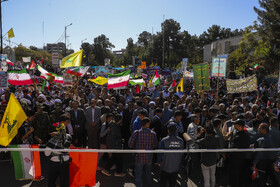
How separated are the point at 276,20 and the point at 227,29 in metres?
55.9

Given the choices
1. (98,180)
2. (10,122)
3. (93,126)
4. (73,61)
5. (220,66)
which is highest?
(73,61)

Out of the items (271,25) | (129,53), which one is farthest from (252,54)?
(129,53)

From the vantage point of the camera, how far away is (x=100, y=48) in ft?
269

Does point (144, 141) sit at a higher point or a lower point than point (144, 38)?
lower

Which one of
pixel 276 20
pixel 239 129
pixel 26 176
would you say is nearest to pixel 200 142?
pixel 239 129

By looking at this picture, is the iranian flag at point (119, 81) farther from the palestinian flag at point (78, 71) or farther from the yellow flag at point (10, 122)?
the yellow flag at point (10, 122)

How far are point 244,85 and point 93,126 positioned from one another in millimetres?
6975

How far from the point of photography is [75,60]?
10945 mm

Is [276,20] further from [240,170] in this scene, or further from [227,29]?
[227,29]

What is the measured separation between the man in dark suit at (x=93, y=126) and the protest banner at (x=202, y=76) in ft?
16.0

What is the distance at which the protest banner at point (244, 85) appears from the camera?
10430 mm

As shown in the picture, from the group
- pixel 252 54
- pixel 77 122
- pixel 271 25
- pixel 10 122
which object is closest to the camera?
pixel 10 122

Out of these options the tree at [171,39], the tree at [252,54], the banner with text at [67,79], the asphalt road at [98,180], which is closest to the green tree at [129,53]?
the tree at [171,39]

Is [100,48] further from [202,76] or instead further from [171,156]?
[171,156]
